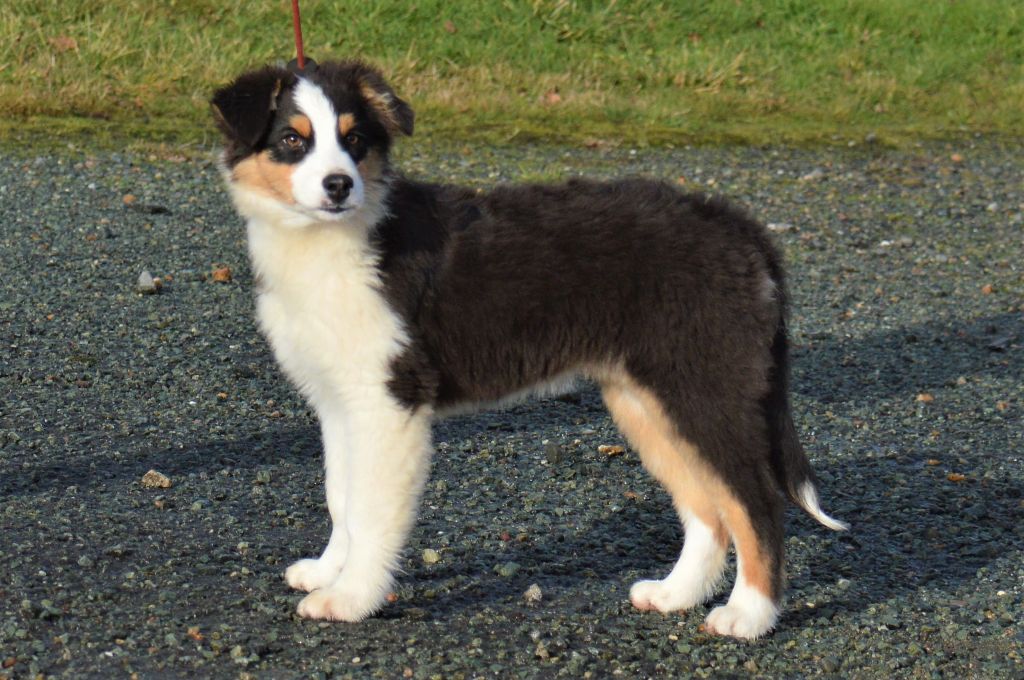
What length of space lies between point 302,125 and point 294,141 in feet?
0.21

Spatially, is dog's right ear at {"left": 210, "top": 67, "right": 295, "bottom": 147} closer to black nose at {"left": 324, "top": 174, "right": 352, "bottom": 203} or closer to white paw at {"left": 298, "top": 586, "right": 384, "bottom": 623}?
black nose at {"left": 324, "top": 174, "right": 352, "bottom": 203}

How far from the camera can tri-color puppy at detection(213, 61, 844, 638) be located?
4379mm

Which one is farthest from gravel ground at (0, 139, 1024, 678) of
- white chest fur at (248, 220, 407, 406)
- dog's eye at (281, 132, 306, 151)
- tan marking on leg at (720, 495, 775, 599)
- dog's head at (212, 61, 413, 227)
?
dog's eye at (281, 132, 306, 151)

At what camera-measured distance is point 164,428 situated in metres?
6.02

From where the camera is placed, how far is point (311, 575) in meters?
4.66

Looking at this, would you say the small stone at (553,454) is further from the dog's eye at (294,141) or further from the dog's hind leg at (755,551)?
the dog's eye at (294,141)

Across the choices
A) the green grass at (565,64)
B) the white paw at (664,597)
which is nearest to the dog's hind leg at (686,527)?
the white paw at (664,597)

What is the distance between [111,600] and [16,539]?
597 mm

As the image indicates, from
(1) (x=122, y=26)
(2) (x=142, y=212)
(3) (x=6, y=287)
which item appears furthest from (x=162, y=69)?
(3) (x=6, y=287)

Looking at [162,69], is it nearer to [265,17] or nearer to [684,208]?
[265,17]

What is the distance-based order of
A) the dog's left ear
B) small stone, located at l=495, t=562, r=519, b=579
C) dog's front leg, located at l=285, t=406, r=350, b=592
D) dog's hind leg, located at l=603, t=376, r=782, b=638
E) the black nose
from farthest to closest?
small stone, located at l=495, t=562, r=519, b=579 → dog's front leg, located at l=285, t=406, r=350, b=592 → the dog's left ear → dog's hind leg, located at l=603, t=376, r=782, b=638 → the black nose

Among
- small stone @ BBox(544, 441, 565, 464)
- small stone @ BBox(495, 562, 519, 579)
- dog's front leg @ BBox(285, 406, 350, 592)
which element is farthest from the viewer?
small stone @ BBox(544, 441, 565, 464)

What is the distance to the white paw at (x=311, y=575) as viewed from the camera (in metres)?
4.66

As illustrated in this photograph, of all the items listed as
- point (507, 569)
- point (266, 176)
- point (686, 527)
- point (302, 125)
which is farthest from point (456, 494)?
point (302, 125)
